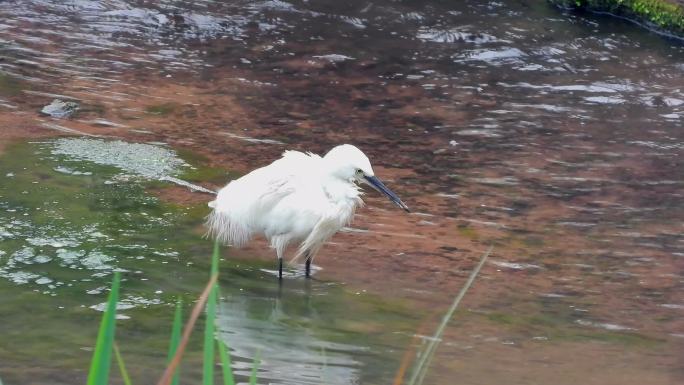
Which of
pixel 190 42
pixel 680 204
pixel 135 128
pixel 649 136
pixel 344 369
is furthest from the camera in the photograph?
pixel 190 42

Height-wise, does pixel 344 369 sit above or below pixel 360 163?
below

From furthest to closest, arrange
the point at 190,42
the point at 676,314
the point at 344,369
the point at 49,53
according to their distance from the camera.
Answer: the point at 190,42 → the point at 49,53 → the point at 676,314 → the point at 344,369

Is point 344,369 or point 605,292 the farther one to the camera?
point 605,292

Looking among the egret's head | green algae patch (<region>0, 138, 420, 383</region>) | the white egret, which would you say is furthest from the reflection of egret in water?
the egret's head

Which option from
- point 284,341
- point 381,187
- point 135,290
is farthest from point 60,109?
point 284,341

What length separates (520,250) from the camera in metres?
5.44

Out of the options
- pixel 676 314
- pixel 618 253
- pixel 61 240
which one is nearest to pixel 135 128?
pixel 61 240

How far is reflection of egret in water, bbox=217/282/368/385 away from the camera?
379 cm

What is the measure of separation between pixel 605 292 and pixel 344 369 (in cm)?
167

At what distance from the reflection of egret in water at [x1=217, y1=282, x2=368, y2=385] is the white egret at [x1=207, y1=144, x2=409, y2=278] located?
0.31m

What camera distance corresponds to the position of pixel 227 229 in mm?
5051

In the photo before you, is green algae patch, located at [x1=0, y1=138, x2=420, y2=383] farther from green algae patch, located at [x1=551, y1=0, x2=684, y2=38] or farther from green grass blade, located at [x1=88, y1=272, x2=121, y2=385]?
green algae patch, located at [x1=551, y1=0, x2=684, y2=38]

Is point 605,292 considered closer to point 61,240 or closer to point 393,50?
point 61,240

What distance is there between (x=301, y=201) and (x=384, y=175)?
162cm
